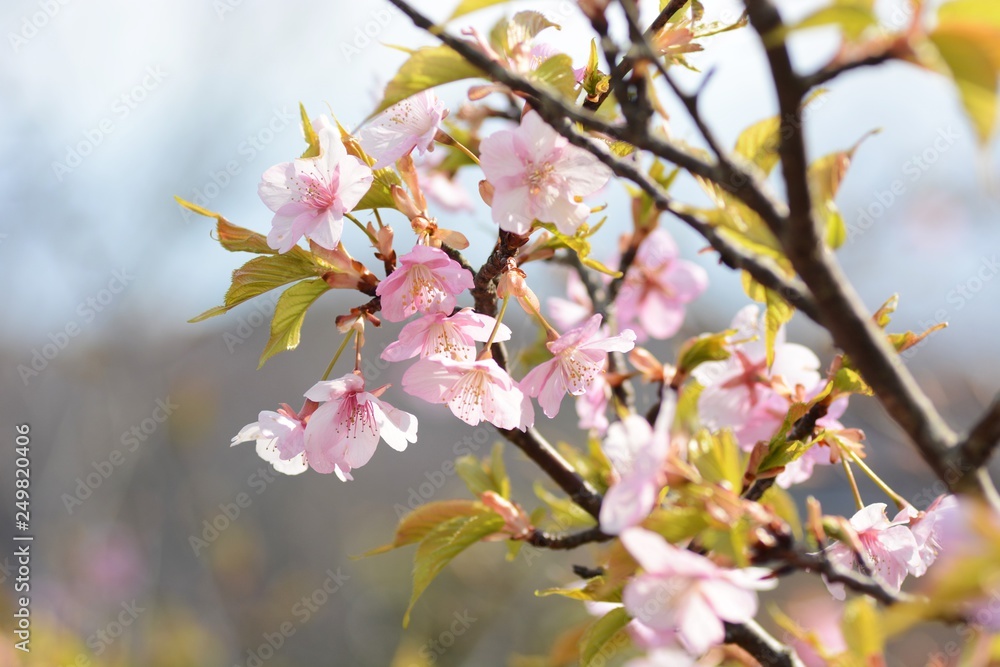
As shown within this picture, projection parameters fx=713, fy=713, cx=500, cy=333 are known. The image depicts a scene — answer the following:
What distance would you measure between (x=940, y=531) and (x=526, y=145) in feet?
1.82

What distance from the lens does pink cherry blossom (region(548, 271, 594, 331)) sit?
134cm

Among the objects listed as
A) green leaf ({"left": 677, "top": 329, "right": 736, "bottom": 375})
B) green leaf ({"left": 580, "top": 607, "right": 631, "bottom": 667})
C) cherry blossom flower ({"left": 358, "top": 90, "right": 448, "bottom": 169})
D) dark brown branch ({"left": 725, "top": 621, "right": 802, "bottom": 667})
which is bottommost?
dark brown branch ({"left": 725, "top": 621, "right": 802, "bottom": 667})

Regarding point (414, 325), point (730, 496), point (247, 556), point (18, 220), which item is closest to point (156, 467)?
point (247, 556)

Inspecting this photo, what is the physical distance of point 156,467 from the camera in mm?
5094

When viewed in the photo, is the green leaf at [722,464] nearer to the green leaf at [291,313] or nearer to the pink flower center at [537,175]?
the pink flower center at [537,175]

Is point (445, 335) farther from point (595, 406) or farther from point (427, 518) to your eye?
point (595, 406)

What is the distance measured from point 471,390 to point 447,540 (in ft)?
0.57

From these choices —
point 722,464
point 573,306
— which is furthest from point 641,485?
point 573,306

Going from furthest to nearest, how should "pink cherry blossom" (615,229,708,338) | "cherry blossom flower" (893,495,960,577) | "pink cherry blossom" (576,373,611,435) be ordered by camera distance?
"pink cherry blossom" (615,229,708,338), "pink cherry blossom" (576,373,611,435), "cherry blossom flower" (893,495,960,577)

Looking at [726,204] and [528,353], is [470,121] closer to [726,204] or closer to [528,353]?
[528,353]

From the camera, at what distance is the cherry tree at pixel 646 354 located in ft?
1.31

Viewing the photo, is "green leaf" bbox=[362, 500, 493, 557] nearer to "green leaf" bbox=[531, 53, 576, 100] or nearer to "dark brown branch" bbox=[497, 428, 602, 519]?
"dark brown branch" bbox=[497, 428, 602, 519]

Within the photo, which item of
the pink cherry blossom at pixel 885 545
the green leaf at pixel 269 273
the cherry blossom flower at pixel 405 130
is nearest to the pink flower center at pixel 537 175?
the cherry blossom flower at pixel 405 130

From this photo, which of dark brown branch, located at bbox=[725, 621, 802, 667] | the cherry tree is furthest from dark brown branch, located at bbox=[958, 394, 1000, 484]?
dark brown branch, located at bbox=[725, 621, 802, 667]
